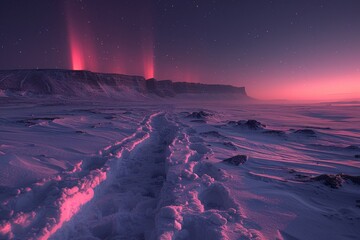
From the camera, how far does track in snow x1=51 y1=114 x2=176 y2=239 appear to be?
3051 millimetres

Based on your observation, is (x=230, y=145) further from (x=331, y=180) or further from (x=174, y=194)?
(x=174, y=194)

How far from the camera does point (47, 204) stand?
3217mm

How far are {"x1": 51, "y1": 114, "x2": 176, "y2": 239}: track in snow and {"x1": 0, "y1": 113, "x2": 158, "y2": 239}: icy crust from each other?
14 centimetres

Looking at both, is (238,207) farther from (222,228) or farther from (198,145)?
(198,145)

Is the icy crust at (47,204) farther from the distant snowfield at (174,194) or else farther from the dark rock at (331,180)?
the dark rock at (331,180)

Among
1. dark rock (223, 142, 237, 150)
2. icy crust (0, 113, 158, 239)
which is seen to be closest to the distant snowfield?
icy crust (0, 113, 158, 239)

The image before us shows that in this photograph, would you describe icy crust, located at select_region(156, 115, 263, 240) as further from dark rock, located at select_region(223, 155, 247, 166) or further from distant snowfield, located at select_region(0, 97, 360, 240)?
dark rock, located at select_region(223, 155, 247, 166)

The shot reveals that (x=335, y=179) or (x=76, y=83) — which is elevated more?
(x=76, y=83)

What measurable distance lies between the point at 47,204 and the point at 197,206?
2.17 m

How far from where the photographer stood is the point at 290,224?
2955mm

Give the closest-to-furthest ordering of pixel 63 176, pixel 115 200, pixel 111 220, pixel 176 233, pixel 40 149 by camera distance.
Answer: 1. pixel 176 233
2. pixel 111 220
3. pixel 115 200
4. pixel 63 176
5. pixel 40 149

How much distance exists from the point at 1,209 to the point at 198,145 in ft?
17.3

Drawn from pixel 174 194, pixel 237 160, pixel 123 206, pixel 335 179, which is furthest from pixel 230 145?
pixel 123 206

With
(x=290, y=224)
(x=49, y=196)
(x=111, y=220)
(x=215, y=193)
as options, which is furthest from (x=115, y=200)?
(x=290, y=224)
